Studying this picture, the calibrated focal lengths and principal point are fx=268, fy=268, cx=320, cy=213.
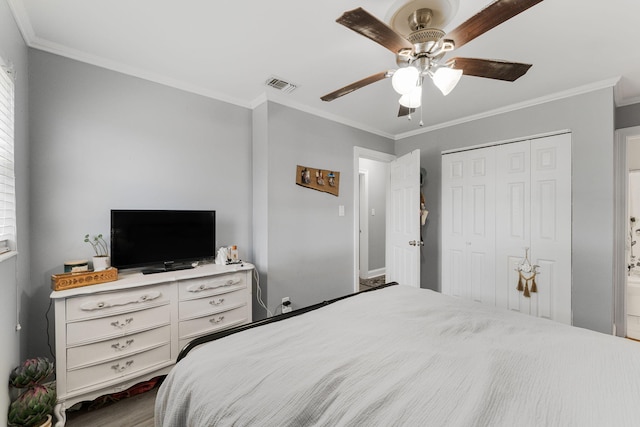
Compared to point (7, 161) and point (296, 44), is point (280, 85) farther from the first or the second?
point (7, 161)

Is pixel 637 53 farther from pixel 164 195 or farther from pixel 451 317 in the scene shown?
pixel 164 195

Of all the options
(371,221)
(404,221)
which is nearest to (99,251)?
(404,221)

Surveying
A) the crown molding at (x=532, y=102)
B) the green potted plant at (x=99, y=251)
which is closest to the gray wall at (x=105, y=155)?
the green potted plant at (x=99, y=251)

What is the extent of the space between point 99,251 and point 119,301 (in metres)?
0.52

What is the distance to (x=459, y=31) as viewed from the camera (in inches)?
48.3

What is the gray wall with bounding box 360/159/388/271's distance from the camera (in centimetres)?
526

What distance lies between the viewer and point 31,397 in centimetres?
140

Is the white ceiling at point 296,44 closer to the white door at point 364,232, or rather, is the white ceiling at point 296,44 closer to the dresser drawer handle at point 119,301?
the dresser drawer handle at point 119,301

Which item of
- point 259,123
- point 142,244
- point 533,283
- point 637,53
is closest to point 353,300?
point 142,244

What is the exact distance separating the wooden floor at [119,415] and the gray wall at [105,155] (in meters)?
0.56

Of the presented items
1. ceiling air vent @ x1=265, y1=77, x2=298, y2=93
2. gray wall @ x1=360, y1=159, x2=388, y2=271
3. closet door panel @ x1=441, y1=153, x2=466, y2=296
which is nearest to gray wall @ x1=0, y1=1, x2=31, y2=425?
ceiling air vent @ x1=265, y1=77, x2=298, y2=93

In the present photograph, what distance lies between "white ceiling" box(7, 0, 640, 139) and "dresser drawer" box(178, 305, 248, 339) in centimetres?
206

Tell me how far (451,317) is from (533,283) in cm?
196

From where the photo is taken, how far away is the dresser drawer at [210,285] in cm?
212
